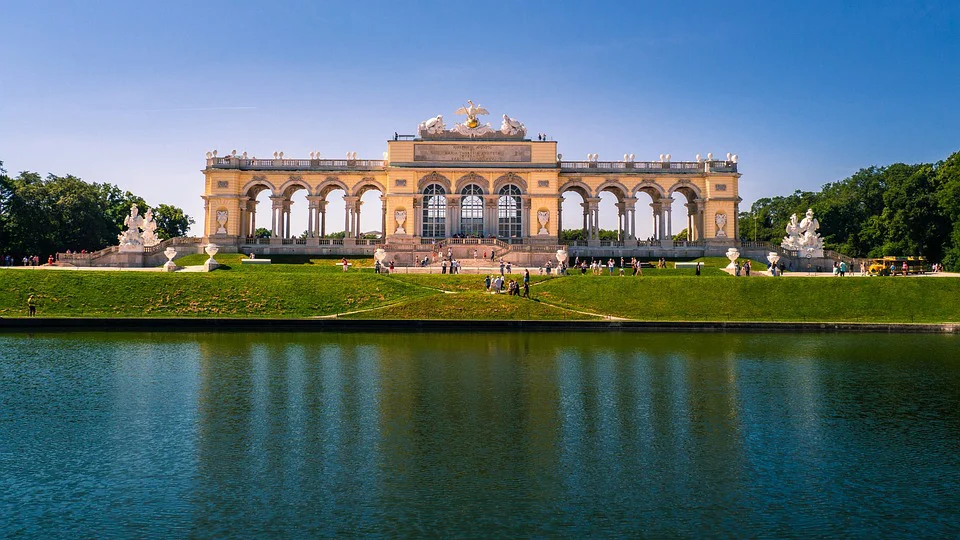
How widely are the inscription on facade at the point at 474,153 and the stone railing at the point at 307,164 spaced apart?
5.19 m

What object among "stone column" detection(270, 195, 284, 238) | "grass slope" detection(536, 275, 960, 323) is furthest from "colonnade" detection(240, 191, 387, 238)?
"grass slope" detection(536, 275, 960, 323)

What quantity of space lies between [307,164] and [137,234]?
18.1 meters

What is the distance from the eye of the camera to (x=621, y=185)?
69.0 metres

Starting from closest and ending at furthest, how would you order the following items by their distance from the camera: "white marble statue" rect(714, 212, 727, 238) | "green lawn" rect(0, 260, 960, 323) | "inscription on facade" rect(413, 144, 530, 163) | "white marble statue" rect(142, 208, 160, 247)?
"green lawn" rect(0, 260, 960, 323), "white marble statue" rect(142, 208, 160, 247), "inscription on facade" rect(413, 144, 530, 163), "white marble statue" rect(714, 212, 727, 238)

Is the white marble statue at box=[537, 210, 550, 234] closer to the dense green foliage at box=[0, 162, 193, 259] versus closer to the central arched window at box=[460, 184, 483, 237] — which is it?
the central arched window at box=[460, 184, 483, 237]

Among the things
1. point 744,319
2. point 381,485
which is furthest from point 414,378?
point 744,319

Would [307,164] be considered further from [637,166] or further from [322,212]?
[637,166]

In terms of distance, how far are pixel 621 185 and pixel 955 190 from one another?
2794 centimetres

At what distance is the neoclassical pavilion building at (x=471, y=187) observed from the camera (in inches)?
2621

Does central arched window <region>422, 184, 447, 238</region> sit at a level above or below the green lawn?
above

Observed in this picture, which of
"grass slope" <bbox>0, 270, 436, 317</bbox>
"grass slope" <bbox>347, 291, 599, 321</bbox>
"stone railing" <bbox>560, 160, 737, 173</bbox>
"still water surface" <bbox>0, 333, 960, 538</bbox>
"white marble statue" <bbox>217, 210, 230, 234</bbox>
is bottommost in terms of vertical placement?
"still water surface" <bbox>0, 333, 960, 538</bbox>

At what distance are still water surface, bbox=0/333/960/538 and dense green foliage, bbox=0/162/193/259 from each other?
52.6 m

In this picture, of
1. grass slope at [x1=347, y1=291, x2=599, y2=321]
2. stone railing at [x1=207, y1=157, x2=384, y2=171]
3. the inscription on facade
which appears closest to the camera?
grass slope at [x1=347, y1=291, x2=599, y2=321]

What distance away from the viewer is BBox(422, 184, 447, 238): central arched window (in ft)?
222
